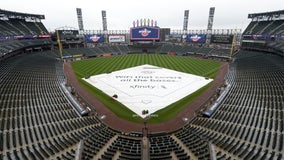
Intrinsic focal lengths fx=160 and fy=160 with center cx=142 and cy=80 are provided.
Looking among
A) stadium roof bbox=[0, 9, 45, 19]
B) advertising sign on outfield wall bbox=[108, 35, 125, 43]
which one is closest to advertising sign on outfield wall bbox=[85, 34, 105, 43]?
advertising sign on outfield wall bbox=[108, 35, 125, 43]

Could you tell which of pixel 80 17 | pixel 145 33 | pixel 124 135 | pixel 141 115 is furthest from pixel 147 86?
pixel 80 17

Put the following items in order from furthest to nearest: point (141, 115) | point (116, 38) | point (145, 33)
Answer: point (116, 38) → point (145, 33) → point (141, 115)

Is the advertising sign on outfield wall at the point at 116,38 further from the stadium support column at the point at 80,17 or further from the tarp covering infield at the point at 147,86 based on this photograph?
the tarp covering infield at the point at 147,86

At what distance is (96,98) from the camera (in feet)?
113

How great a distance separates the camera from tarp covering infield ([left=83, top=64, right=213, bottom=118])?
31.9 m

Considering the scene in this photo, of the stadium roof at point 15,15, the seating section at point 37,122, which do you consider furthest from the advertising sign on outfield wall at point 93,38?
the seating section at point 37,122

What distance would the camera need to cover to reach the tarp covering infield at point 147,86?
105 ft

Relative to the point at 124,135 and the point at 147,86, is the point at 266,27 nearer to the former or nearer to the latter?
the point at 147,86

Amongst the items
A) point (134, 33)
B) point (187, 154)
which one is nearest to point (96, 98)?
point (187, 154)

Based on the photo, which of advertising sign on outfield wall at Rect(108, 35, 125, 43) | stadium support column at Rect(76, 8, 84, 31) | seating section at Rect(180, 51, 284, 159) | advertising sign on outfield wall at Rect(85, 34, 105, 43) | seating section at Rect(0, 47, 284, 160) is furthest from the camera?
advertising sign on outfield wall at Rect(108, 35, 125, 43)

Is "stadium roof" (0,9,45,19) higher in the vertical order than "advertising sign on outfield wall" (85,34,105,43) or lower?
higher

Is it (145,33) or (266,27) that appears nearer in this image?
(266,27)

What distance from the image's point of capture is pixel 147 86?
40.1 meters

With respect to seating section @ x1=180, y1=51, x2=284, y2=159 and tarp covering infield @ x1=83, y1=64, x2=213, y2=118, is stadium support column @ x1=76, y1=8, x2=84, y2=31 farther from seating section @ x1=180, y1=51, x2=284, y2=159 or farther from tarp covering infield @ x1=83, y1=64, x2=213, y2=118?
seating section @ x1=180, y1=51, x2=284, y2=159
